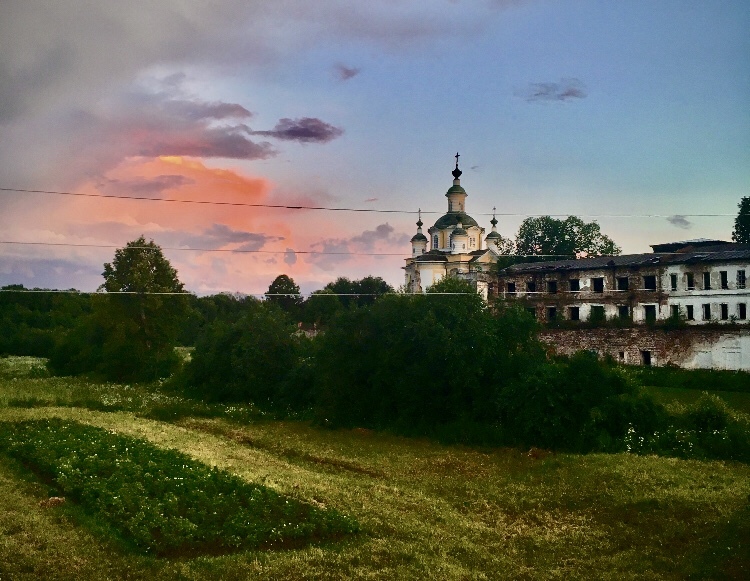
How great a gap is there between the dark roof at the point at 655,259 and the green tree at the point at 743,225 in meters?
26.3

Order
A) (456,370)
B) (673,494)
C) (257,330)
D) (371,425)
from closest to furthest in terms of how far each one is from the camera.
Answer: (673,494)
(456,370)
(371,425)
(257,330)

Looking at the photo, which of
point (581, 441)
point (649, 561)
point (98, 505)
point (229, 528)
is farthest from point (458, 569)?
point (581, 441)

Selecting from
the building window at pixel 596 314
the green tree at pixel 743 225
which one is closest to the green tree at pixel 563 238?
the green tree at pixel 743 225

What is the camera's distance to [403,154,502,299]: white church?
73938 mm

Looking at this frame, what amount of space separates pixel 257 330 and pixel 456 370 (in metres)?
18.0

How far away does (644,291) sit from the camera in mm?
57812

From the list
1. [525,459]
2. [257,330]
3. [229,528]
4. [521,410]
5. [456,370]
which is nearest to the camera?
[229,528]

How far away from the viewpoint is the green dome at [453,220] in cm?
A: 7888

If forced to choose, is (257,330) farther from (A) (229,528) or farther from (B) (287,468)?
(A) (229,528)

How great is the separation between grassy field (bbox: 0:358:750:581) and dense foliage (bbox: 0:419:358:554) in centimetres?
73

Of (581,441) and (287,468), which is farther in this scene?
(581,441)

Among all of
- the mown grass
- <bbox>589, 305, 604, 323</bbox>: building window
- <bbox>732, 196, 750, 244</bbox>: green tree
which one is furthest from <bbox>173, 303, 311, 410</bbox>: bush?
<bbox>732, 196, 750, 244</bbox>: green tree

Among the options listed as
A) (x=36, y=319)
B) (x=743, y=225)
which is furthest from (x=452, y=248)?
(x=36, y=319)

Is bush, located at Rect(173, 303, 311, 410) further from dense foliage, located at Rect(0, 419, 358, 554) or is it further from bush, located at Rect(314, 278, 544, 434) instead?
dense foliage, located at Rect(0, 419, 358, 554)
